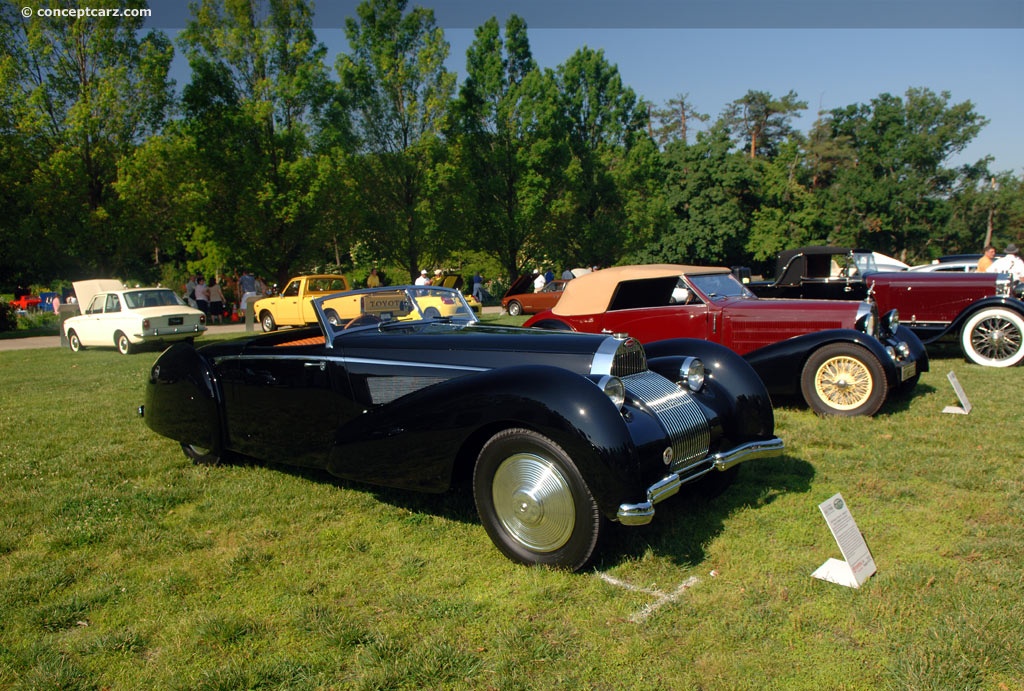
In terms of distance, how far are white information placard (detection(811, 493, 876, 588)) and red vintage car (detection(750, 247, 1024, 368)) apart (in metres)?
6.89

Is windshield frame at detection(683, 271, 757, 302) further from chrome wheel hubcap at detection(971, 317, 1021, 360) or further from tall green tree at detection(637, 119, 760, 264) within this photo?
tall green tree at detection(637, 119, 760, 264)

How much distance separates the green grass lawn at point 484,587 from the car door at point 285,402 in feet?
1.17

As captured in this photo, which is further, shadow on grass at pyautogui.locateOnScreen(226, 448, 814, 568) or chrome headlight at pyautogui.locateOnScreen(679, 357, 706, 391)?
chrome headlight at pyautogui.locateOnScreen(679, 357, 706, 391)

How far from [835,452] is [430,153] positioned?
2052cm

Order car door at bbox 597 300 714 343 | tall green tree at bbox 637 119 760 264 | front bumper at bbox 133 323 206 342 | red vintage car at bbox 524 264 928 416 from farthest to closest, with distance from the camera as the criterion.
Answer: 1. tall green tree at bbox 637 119 760 264
2. front bumper at bbox 133 323 206 342
3. car door at bbox 597 300 714 343
4. red vintage car at bbox 524 264 928 416

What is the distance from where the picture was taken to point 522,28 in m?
26.3

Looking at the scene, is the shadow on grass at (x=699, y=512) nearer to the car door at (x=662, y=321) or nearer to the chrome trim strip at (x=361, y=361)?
the chrome trim strip at (x=361, y=361)

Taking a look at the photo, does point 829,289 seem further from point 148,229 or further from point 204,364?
point 148,229

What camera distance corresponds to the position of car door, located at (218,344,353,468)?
4.43 meters

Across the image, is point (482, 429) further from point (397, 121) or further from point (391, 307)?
point (397, 121)

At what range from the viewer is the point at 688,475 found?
353cm

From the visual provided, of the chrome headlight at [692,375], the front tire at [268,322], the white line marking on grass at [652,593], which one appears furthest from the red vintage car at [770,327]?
the front tire at [268,322]

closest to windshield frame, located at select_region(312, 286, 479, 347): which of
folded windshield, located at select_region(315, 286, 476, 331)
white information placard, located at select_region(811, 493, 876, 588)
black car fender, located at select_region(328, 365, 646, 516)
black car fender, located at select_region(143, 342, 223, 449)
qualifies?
folded windshield, located at select_region(315, 286, 476, 331)

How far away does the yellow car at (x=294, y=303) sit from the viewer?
1814 cm
